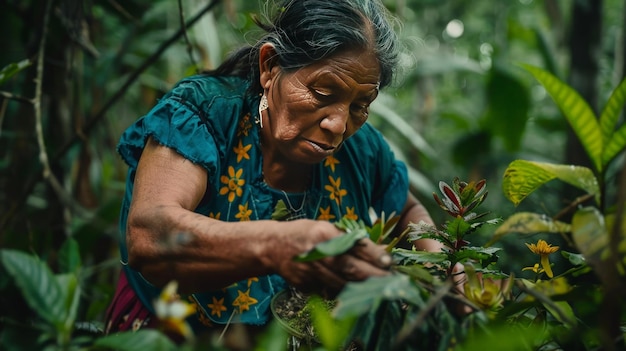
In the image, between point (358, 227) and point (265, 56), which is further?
point (265, 56)

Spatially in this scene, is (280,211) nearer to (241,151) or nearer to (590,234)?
(241,151)

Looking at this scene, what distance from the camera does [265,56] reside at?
142 cm

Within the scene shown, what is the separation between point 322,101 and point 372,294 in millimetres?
674

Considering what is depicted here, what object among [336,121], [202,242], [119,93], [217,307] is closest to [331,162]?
[336,121]

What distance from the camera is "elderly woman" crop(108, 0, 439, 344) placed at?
103 centimetres

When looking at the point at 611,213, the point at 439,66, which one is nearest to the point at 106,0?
the point at 611,213

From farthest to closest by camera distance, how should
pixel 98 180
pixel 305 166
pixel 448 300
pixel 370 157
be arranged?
1. pixel 98 180
2. pixel 370 157
3. pixel 305 166
4. pixel 448 300

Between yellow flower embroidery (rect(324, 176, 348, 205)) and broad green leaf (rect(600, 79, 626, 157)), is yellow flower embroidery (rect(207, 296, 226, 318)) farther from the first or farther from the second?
broad green leaf (rect(600, 79, 626, 157))

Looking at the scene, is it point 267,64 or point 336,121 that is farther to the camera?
point 267,64

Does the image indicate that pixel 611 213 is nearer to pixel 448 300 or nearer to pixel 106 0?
pixel 448 300

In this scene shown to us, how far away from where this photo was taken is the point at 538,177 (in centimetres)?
96

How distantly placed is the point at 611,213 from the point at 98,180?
227 cm

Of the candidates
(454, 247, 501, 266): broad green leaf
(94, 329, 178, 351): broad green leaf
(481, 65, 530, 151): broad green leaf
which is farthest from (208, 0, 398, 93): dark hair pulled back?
(481, 65, 530, 151): broad green leaf

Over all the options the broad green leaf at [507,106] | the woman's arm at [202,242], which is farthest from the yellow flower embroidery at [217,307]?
the broad green leaf at [507,106]
